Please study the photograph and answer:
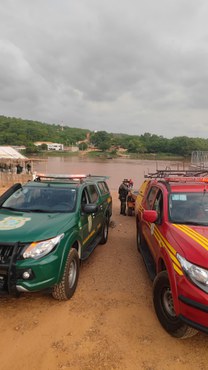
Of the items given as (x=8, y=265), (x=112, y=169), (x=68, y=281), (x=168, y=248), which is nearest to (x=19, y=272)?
(x=8, y=265)

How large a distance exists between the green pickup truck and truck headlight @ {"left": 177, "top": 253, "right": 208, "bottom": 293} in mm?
1617

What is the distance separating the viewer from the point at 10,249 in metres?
3.11

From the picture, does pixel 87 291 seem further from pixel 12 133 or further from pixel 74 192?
pixel 12 133

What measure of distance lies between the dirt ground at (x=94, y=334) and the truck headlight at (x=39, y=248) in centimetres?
86

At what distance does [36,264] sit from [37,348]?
882 millimetres

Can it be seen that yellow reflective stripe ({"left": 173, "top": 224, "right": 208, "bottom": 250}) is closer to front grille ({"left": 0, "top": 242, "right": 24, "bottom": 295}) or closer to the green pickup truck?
the green pickup truck

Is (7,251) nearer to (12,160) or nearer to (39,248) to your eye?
(39,248)

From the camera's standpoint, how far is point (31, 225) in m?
3.50

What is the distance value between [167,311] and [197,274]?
0.87 metres

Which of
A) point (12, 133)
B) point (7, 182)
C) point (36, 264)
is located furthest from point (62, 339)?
point (12, 133)

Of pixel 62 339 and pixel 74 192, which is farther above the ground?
pixel 74 192

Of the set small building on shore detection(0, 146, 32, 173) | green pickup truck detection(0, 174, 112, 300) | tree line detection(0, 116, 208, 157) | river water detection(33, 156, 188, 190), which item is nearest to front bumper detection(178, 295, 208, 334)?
green pickup truck detection(0, 174, 112, 300)

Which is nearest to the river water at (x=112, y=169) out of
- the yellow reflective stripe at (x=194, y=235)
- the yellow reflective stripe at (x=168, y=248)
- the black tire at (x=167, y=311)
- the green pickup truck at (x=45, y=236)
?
the green pickup truck at (x=45, y=236)

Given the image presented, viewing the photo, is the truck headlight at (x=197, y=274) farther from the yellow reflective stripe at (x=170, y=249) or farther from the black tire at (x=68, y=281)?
the black tire at (x=68, y=281)
